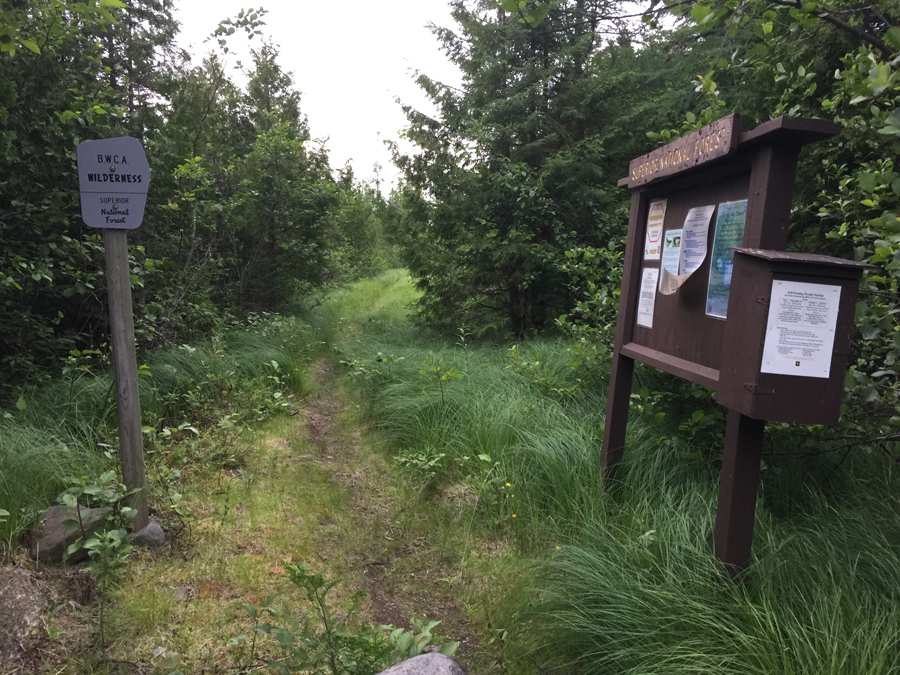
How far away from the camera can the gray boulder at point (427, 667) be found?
2.08 metres

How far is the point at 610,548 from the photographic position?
2771 millimetres

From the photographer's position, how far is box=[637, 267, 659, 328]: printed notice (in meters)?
3.23

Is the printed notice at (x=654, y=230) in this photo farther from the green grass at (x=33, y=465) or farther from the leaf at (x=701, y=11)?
the green grass at (x=33, y=465)

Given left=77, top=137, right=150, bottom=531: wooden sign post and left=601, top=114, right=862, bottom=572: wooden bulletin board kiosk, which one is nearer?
left=601, top=114, right=862, bottom=572: wooden bulletin board kiosk

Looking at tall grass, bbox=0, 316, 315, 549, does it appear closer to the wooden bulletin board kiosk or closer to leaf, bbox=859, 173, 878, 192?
the wooden bulletin board kiosk

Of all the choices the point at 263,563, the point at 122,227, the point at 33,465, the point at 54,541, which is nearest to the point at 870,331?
the point at 263,563

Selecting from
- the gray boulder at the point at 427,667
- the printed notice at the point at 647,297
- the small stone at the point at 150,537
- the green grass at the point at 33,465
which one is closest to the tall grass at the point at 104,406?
the green grass at the point at 33,465

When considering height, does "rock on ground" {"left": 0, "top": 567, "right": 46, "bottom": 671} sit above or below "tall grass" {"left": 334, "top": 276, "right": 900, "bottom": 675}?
below

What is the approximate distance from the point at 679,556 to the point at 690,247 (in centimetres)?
153

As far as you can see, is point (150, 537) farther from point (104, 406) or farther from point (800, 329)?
point (800, 329)

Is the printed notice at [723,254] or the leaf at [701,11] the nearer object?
the leaf at [701,11]

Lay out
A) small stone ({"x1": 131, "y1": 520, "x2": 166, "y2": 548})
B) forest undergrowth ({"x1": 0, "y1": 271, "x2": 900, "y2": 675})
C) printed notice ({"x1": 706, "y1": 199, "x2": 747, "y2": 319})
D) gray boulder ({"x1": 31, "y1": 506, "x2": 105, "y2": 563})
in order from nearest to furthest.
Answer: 1. forest undergrowth ({"x1": 0, "y1": 271, "x2": 900, "y2": 675})
2. printed notice ({"x1": 706, "y1": 199, "x2": 747, "y2": 319})
3. gray boulder ({"x1": 31, "y1": 506, "x2": 105, "y2": 563})
4. small stone ({"x1": 131, "y1": 520, "x2": 166, "y2": 548})

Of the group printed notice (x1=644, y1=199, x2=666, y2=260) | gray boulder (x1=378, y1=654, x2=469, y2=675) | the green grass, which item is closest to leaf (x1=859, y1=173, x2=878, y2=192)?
printed notice (x1=644, y1=199, x2=666, y2=260)

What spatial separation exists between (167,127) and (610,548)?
686cm
